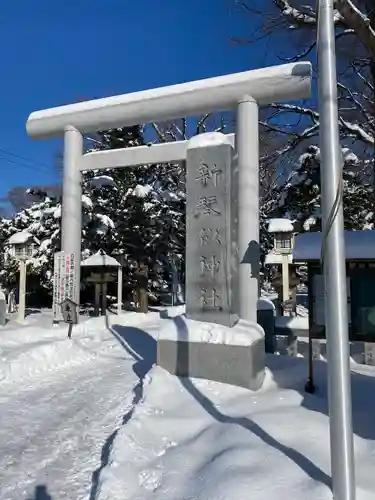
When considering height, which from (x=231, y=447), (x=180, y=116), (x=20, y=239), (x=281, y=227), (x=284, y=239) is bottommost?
(x=231, y=447)

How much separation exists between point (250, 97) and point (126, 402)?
6756 mm

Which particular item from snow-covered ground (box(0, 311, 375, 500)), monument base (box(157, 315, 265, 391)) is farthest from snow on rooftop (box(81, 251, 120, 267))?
monument base (box(157, 315, 265, 391))

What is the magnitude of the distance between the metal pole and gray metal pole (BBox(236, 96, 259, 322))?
19.1 feet

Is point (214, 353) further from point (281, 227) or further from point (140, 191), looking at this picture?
point (140, 191)

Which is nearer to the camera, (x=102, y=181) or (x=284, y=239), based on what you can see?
(x=284, y=239)

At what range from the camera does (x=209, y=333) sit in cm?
668

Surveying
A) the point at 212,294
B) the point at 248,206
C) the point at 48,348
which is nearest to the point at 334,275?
the point at 212,294

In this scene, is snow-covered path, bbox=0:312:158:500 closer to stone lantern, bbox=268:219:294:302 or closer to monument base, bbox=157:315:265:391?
monument base, bbox=157:315:265:391

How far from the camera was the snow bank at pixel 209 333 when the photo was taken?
6516 millimetres

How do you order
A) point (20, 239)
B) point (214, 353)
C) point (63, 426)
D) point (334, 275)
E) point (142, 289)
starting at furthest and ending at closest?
point (142, 289), point (20, 239), point (214, 353), point (63, 426), point (334, 275)

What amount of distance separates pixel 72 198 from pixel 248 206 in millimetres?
4741

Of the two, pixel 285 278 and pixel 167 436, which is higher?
pixel 285 278

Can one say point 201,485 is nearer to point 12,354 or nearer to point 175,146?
point 12,354

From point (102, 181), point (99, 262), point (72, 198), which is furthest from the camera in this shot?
point (102, 181)
